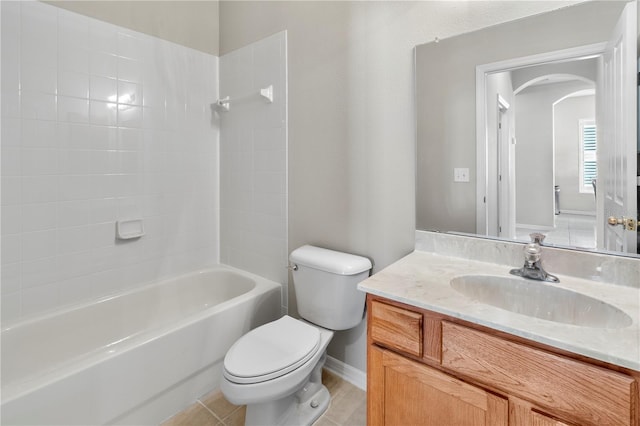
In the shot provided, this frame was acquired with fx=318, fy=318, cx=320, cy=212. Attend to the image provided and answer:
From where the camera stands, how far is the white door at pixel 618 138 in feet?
3.38

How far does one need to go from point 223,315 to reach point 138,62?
5.39 feet

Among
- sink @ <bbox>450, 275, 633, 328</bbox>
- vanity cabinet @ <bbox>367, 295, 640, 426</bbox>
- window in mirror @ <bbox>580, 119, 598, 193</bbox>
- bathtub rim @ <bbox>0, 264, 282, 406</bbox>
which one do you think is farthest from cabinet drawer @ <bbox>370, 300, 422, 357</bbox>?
bathtub rim @ <bbox>0, 264, 282, 406</bbox>

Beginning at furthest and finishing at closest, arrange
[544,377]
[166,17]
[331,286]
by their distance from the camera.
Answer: [166,17], [331,286], [544,377]

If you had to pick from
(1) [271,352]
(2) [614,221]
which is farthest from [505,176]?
(1) [271,352]

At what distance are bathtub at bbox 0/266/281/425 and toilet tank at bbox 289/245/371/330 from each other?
398mm

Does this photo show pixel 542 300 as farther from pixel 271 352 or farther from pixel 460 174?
pixel 271 352

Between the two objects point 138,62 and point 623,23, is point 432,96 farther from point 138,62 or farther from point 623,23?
point 138,62

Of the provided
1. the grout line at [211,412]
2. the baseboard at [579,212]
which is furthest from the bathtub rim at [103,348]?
the baseboard at [579,212]

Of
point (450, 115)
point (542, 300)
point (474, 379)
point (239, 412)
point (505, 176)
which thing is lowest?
point (239, 412)

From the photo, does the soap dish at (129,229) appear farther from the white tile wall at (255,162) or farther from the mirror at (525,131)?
the mirror at (525,131)

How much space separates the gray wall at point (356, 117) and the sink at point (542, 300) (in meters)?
0.41

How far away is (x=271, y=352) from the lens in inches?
52.9

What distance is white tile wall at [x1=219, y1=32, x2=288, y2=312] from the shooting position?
2.03m

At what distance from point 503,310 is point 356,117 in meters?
1.15
